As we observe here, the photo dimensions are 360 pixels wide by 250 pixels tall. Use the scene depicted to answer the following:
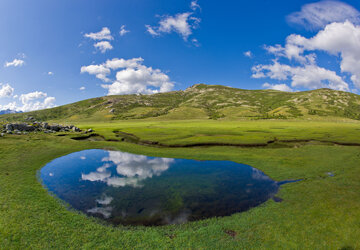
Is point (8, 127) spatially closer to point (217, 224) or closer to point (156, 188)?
point (156, 188)

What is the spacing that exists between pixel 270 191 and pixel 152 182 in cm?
1879

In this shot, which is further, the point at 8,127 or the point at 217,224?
the point at 8,127

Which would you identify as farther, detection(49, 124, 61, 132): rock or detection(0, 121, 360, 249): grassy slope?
detection(49, 124, 61, 132): rock

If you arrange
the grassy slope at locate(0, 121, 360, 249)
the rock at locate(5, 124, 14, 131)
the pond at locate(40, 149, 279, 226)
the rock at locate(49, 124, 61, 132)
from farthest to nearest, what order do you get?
the rock at locate(49, 124, 61, 132) < the rock at locate(5, 124, 14, 131) < the pond at locate(40, 149, 279, 226) < the grassy slope at locate(0, 121, 360, 249)

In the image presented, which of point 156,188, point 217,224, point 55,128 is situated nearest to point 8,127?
point 55,128

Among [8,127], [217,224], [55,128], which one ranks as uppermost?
[8,127]

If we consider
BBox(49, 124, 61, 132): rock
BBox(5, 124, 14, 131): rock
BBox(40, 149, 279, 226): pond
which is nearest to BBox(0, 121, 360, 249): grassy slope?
BBox(40, 149, 279, 226): pond

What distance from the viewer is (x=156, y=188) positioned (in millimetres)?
26672

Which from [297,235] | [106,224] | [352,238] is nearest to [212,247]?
[297,235]

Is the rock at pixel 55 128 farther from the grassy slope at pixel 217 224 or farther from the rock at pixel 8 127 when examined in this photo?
the grassy slope at pixel 217 224

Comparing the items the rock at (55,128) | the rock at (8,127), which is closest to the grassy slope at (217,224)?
the rock at (8,127)

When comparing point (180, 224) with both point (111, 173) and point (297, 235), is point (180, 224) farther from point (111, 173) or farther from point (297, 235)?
point (111, 173)

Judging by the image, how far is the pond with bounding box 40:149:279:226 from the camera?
66.4ft

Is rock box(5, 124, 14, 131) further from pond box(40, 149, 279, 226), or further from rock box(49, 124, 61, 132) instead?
pond box(40, 149, 279, 226)
